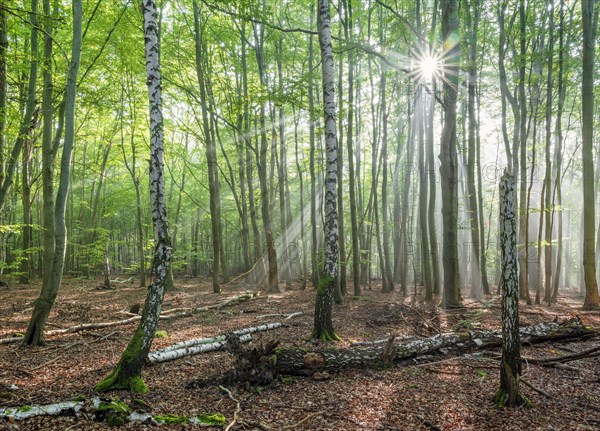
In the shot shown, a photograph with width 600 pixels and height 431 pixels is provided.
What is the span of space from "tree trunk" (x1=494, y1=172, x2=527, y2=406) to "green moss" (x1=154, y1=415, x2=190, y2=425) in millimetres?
3818

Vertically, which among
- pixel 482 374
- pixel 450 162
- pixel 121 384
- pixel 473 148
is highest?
pixel 473 148

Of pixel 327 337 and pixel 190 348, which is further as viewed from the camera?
pixel 327 337

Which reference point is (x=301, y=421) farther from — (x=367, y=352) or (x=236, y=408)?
(x=367, y=352)

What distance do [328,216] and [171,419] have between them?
450cm

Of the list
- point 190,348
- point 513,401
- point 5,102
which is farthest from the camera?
point 5,102

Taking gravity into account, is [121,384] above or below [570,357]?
above

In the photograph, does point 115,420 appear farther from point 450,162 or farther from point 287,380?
point 450,162

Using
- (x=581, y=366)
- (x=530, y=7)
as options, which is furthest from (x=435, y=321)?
(x=530, y=7)

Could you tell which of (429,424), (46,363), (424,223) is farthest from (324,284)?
(424,223)

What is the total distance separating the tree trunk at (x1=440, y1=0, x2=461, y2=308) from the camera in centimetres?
1050

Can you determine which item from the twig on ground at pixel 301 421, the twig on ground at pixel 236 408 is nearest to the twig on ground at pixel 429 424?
the twig on ground at pixel 301 421

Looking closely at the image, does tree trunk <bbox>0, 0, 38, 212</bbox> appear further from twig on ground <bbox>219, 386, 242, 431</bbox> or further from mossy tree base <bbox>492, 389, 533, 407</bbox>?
mossy tree base <bbox>492, 389, 533, 407</bbox>

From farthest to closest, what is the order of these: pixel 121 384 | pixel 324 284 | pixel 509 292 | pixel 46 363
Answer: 1. pixel 324 284
2. pixel 46 363
3. pixel 121 384
4. pixel 509 292

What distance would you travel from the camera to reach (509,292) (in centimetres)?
426
